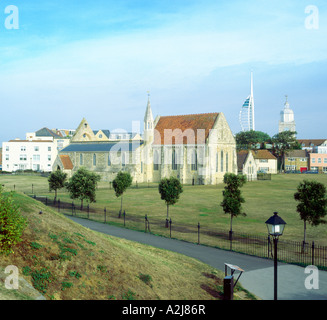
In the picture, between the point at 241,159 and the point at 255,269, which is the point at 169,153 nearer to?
the point at 241,159

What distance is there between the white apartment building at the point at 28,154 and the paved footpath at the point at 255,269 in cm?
7205

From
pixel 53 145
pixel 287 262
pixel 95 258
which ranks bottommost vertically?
pixel 287 262

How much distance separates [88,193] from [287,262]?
2068 centimetres

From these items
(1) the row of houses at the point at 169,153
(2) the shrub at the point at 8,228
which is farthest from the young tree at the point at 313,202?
(1) the row of houses at the point at 169,153

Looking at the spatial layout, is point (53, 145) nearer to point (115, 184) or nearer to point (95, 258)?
point (115, 184)

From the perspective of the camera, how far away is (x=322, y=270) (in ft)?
54.4

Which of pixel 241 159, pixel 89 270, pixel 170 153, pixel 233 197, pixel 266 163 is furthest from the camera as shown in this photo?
pixel 266 163

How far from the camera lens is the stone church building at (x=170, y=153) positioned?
63.9 m

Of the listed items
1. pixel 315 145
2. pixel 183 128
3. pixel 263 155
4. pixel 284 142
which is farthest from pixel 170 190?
pixel 315 145

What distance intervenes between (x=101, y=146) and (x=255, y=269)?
191 feet

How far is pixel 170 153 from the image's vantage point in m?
66.3

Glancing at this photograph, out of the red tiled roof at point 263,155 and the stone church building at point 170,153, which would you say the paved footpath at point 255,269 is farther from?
the red tiled roof at point 263,155
